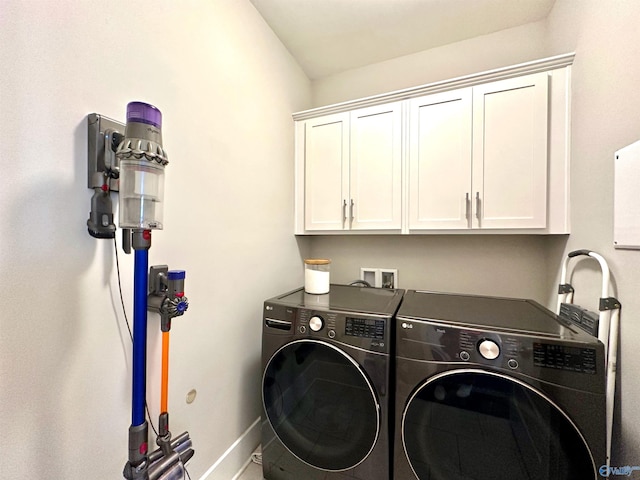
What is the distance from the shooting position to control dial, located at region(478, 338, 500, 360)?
0.82 metres

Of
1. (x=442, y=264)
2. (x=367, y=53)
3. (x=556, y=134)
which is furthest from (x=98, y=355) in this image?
(x=367, y=53)

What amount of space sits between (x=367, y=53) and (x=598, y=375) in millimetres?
2055

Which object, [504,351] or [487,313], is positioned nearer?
[504,351]

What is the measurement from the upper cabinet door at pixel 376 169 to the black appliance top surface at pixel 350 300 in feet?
1.36

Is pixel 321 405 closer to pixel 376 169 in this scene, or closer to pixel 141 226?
pixel 141 226

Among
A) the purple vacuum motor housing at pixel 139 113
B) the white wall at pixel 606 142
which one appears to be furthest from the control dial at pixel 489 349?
the purple vacuum motor housing at pixel 139 113

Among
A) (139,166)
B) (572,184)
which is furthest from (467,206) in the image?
(139,166)

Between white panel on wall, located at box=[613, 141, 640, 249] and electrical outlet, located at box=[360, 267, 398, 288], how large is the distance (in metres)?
1.08

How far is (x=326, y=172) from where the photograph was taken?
1.70 m

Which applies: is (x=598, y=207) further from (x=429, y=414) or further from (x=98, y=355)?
(x=98, y=355)

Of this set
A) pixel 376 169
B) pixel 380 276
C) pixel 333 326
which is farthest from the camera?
pixel 380 276

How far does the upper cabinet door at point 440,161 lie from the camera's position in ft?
4.49

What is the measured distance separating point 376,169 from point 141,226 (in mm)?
1313

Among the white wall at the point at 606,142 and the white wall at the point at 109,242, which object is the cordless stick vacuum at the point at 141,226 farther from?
the white wall at the point at 606,142
